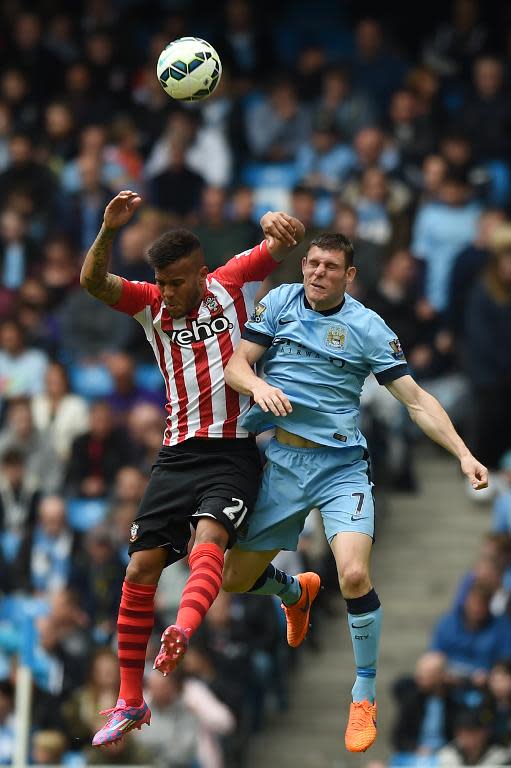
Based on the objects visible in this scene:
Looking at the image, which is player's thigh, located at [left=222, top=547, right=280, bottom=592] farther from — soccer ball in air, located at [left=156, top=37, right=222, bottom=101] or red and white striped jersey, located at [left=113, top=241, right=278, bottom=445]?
soccer ball in air, located at [left=156, top=37, right=222, bottom=101]

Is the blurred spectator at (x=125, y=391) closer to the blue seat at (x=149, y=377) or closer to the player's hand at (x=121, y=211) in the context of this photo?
the blue seat at (x=149, y=377)

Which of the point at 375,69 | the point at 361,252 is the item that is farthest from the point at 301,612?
the point at 375,69

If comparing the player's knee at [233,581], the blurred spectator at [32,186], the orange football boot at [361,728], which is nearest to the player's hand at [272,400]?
the player's knee at [233,581]

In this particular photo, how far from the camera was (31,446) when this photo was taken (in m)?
16.2

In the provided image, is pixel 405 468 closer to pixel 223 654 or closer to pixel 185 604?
pixel 223 654

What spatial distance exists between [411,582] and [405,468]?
1.18 meters

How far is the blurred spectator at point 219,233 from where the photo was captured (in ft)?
54.4

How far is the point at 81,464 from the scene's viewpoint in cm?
1580

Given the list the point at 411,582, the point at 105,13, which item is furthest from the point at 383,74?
the point at 411,582

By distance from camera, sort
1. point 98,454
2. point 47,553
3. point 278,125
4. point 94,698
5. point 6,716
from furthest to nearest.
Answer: point 278,125, point 98,454, point 47,553, point 6,716, point 94,698

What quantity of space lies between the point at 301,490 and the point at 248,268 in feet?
4.07

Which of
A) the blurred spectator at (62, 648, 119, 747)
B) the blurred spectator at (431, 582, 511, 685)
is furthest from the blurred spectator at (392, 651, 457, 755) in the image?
the blurred spectator at (62, 648, 119, 747)

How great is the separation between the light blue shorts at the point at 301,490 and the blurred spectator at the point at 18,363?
25.9 feet

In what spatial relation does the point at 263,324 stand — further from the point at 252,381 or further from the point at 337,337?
the point at 252,381
